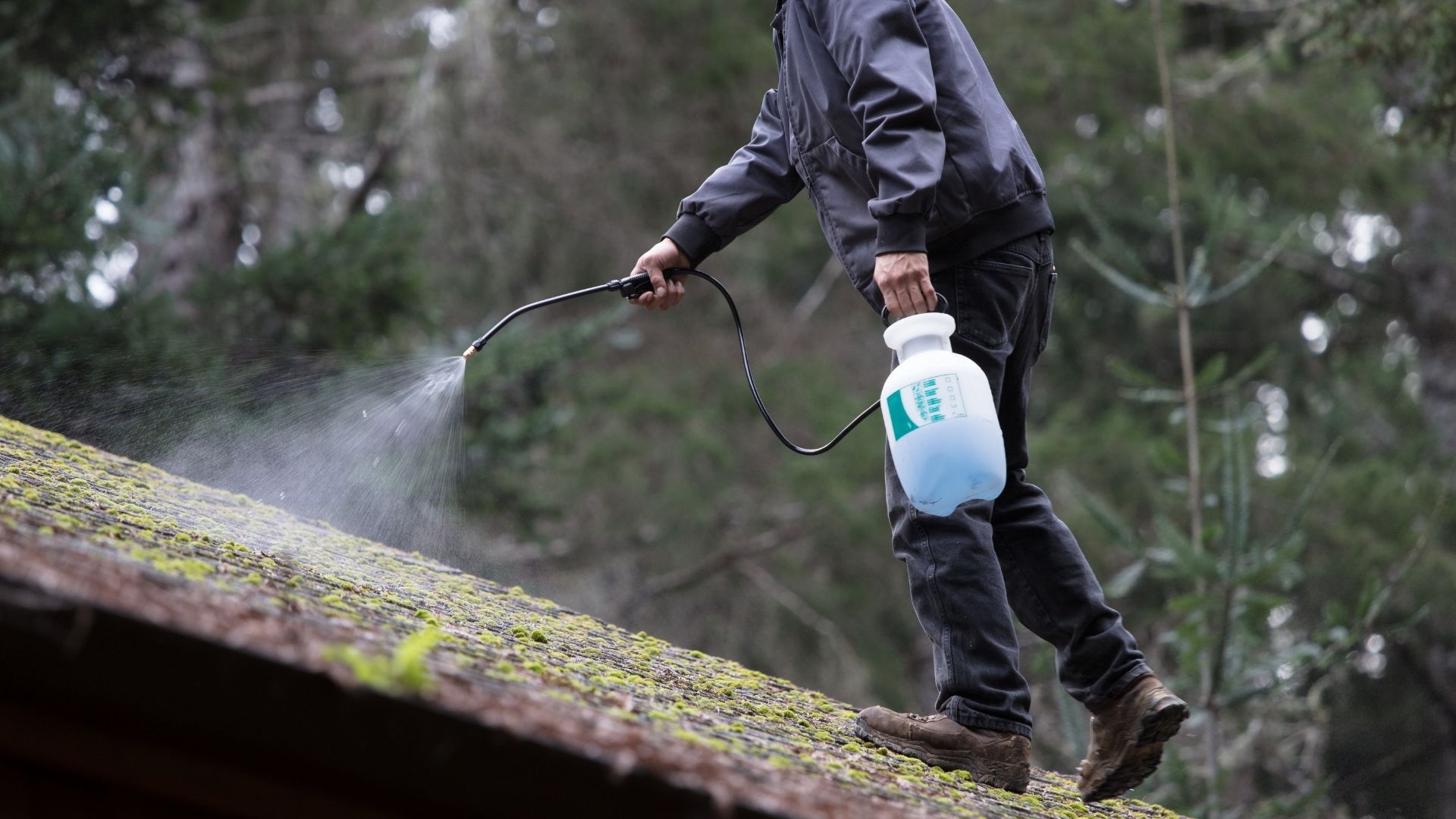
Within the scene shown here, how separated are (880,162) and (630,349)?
13.2 meters

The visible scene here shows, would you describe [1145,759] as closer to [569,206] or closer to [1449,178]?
[569,206]

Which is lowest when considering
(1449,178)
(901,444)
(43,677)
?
(43,677)

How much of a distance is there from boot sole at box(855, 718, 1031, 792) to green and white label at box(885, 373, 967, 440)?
2.69 feet

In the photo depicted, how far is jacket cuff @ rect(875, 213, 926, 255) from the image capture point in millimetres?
3080

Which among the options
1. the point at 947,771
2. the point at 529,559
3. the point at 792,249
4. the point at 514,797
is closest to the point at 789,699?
the point at 947,771

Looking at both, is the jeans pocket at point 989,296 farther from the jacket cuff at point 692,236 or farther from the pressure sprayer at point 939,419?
the jacket cuff at point 692,236

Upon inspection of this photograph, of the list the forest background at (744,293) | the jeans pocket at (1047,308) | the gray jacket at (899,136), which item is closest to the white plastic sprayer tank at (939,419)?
the gray jacket at (899,136)

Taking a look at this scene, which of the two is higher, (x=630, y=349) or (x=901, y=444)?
(x=630, y=349)

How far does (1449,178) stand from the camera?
15430mm

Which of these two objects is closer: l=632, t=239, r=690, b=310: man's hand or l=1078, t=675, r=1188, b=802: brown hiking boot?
l=1078, t=675, r=1188, b=802: brown hiking boot

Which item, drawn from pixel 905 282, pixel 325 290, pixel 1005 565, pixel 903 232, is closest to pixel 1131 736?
pixel 1005 565

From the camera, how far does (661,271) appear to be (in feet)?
12.3

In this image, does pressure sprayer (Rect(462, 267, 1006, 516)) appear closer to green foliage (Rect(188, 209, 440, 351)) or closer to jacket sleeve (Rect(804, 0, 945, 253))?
jacket sleeve (Rect(804, 0, 945, 253))

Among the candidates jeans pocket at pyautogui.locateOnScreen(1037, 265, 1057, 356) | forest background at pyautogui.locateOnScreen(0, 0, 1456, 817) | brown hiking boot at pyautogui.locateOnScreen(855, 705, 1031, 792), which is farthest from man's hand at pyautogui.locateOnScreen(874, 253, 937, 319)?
forest background at pyautogui.locateOnScreen(0, 0, 1456, 817)
